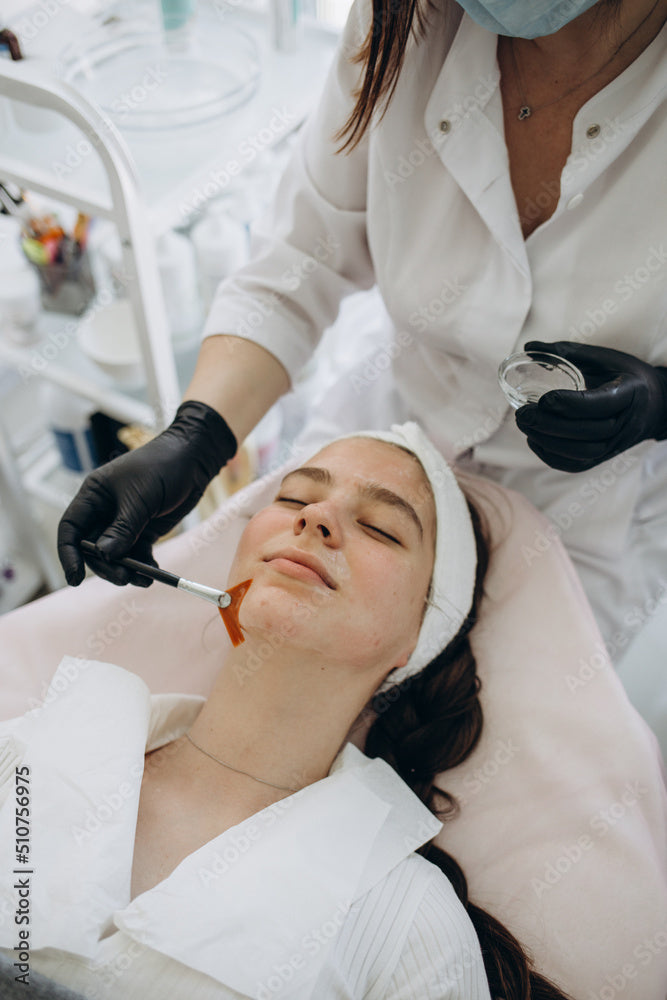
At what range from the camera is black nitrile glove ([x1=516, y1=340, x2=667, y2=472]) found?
3.13ft

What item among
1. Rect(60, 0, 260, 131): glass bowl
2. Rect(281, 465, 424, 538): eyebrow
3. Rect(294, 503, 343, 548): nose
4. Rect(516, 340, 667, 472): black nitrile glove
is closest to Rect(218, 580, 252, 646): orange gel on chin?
Rect(294, 503, 343, 548): nose

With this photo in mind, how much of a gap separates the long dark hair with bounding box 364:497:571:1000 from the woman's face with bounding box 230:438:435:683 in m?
0.10

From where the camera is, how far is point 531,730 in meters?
1.09

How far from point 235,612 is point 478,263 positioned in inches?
24.9

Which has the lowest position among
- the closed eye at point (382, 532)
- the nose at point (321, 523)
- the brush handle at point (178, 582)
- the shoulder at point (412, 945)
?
the shoulder at point (412, 945)

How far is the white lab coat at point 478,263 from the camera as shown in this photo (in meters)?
0.96

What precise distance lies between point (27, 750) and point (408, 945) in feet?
1.77

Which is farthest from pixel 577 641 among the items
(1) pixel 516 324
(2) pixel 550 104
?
(2) pixel 550 104

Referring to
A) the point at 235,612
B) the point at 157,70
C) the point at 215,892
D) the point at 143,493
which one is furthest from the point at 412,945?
the point at 157,70

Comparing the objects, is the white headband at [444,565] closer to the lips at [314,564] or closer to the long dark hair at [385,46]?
the lips at [314,564]

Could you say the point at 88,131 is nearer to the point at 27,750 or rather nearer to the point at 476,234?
the point at 476,234

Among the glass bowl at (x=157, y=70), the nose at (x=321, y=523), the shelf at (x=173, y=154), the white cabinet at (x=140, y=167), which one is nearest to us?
the nose at (x=321, y=523)

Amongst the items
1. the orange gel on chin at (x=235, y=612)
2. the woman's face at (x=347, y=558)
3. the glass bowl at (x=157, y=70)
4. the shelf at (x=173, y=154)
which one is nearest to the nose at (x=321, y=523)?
the woman's face at (x=347, y=558)

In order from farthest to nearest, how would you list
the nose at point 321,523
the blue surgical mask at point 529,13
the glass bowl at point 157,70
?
1. the glass bowl at point 157,70
2. the nose at point 321,523
3. the blue surgical mask at point 529,13
